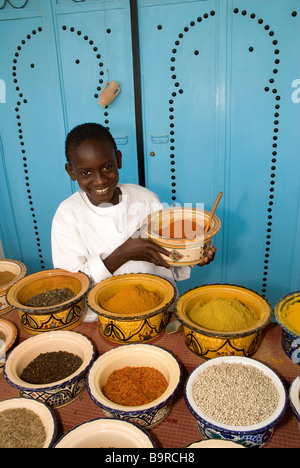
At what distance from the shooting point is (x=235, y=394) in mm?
893

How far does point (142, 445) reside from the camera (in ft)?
2.61

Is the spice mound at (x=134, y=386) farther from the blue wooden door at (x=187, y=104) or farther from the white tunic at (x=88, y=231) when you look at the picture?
the blue wooden door at (x=187, y=104)

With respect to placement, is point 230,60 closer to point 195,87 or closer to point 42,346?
point 195,87

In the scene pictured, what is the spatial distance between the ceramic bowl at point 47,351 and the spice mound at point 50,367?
0.02 m

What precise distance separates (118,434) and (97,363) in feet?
0.74

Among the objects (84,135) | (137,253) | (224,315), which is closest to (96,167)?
(84,135)

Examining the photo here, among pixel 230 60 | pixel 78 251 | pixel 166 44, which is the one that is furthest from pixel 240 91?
pixel 78 251

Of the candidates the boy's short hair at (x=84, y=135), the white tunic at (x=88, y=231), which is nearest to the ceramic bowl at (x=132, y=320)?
the white tunic at (x=88, y=231)

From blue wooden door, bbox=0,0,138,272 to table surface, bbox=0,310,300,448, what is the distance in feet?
4.95

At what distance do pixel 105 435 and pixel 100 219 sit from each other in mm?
932

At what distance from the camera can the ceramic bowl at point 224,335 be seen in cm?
102

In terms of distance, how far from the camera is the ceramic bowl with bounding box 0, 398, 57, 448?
0.84 m

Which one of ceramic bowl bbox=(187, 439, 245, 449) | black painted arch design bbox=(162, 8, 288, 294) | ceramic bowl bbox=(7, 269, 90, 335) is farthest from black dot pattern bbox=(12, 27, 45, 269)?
Answer: ceramic bowl bbox=(187, 439, 245, 449)

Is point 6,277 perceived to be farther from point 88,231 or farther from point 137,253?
point 137,253
